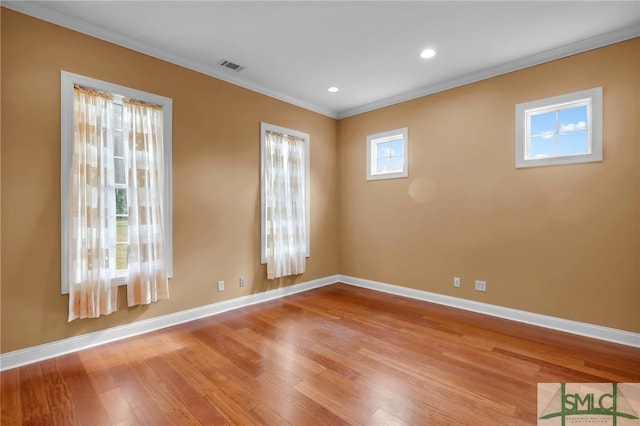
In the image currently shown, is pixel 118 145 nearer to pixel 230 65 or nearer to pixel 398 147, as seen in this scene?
pixel 230 65

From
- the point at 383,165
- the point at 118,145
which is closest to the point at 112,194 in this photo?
the point at 118,145

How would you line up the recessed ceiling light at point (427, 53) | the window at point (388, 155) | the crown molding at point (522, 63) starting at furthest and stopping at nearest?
the window at point (388, 155) → the recessed ceiling light at point (427, 53) → the crown molding at point (522, 63)

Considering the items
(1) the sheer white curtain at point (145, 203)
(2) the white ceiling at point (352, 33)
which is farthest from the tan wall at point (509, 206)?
(1) the sheer white curtain at point (145, 203)

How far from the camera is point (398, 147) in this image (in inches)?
185

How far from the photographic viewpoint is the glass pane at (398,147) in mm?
4642

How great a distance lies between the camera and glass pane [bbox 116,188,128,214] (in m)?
2.97

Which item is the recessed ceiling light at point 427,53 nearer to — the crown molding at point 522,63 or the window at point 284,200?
the crown molding at point 522,63

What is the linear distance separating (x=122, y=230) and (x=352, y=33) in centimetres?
307

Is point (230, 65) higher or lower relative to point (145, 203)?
higher

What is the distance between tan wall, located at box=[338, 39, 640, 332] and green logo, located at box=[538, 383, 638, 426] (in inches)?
50.3

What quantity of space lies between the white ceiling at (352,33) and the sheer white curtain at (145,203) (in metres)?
0.77

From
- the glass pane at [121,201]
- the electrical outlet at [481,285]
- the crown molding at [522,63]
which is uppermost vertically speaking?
the crown molding at [522,63]

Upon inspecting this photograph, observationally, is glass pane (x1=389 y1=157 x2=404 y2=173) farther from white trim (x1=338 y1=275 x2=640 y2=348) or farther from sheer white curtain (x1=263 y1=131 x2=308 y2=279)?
white trim (x1=338 y1=275 x2=640 y2=348)

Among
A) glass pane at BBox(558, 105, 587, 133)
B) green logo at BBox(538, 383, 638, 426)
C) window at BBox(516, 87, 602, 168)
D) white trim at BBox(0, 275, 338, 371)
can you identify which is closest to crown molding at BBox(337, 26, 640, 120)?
window at BBox(516, 87, 602, 168)
